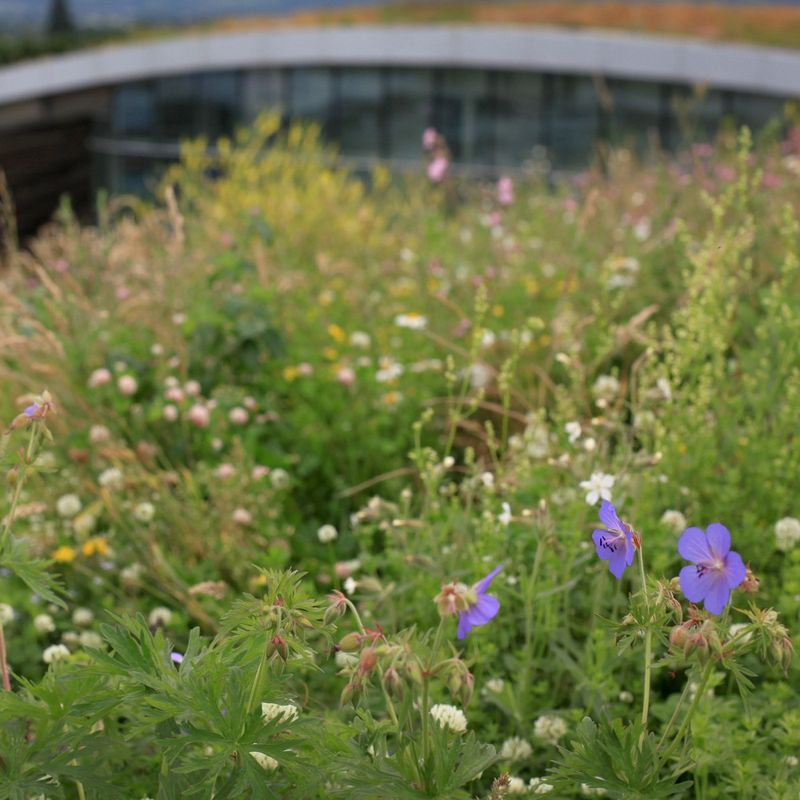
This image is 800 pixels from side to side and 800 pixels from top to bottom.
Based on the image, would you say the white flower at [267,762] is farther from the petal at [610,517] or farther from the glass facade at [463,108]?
the glass facade at [463,108]

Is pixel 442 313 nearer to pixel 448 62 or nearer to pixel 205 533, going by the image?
pixel 205 533

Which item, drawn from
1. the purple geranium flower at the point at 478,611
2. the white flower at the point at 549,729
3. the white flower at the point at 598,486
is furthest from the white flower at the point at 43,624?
the purple geranium flower at the point at 478,611

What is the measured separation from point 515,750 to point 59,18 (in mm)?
28941

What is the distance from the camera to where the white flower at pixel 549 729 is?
92.7 inches

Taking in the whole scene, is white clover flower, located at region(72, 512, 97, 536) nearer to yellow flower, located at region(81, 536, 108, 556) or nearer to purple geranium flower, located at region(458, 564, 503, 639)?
yellow flower, located at region(81, 536, 108, 556)

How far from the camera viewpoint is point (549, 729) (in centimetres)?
236

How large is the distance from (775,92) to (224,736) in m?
19.6

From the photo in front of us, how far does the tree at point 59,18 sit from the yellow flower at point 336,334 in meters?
25.4

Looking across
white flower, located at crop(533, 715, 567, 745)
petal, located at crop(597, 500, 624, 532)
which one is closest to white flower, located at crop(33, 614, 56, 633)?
white flower, located at crop(533, 715, 567, 745)

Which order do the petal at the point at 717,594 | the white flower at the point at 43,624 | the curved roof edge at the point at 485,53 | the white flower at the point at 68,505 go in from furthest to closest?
the curved roof edge at the point at 485,53 → the white flower at the point at 68,505 → the white flower at the point at 43,624 → the petal at the point at 717,594

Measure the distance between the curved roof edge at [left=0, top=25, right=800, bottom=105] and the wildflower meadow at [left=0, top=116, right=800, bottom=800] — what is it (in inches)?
565

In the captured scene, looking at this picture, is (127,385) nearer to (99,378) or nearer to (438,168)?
(99,378)

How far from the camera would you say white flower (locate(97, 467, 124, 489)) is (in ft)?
10.9

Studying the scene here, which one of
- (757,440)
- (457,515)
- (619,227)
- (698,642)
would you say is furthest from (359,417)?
(698,642)
